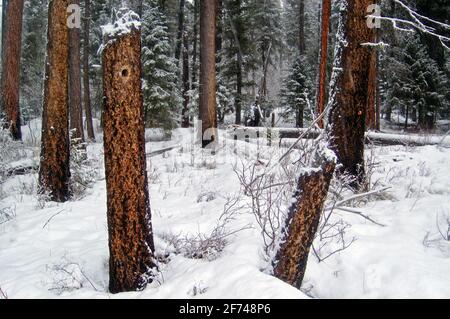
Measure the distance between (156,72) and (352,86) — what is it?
1230cm

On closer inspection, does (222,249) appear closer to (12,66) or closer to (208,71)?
(208,71)

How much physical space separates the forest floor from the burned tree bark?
21 cm

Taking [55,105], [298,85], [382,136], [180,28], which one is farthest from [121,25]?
[298,85]

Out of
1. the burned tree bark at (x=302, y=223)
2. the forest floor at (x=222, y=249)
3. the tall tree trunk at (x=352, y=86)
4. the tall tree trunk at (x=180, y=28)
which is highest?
the tall tree trunk at (x=180, y=28)

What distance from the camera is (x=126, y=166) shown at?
10.2 feet

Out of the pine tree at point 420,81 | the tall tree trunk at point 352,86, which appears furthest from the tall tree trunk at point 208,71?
the pine tree at point 420,81

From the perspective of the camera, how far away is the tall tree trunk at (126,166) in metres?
2.97

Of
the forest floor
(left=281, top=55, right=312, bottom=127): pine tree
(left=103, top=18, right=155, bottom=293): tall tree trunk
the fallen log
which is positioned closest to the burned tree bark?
the forest floor

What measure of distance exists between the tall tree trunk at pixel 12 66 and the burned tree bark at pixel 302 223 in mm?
11117

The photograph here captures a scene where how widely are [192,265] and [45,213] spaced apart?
3.16 metres

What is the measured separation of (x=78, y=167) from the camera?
7.02 meters

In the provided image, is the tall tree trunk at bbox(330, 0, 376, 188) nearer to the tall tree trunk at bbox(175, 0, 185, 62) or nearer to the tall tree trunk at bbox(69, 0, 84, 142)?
the tall tree trunk at bbox(69, 0, 84, 142)

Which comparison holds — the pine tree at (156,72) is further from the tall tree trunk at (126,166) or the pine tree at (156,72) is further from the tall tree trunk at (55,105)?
the tall tree trunk at (126,166)
